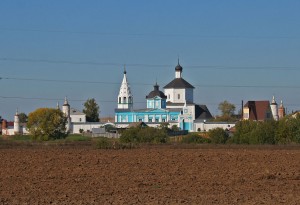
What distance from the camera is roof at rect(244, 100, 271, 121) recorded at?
132 m

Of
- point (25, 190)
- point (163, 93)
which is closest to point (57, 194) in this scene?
point (25, 190)

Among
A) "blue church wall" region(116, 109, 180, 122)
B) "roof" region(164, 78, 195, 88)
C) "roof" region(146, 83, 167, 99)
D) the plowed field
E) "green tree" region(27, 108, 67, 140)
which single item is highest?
"roof" region(164, 78, 195, 88)

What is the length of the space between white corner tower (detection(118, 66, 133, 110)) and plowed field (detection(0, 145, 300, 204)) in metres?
107

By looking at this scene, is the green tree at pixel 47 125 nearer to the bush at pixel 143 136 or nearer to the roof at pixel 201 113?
the bush at pixel 143 136

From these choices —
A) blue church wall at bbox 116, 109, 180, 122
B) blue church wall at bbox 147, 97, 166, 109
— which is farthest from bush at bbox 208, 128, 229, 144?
blue church wall at bbox 147, 97, 166, 109

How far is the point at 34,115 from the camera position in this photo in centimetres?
10950

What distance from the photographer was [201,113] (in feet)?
482

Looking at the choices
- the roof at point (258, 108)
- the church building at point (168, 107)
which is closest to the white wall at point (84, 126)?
the church building at point (168, 107)

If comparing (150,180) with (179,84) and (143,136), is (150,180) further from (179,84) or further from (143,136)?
(179,84)

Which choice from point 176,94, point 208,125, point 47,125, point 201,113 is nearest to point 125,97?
point 176,94

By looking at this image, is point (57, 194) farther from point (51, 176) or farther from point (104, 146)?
point (104, 146)

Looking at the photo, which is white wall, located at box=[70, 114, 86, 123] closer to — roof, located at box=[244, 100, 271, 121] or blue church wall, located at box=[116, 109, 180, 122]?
blue church wall, located at box=[116, 109, 180, 122]

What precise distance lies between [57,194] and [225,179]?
271 inches

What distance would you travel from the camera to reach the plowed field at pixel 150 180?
22750 millimetres
